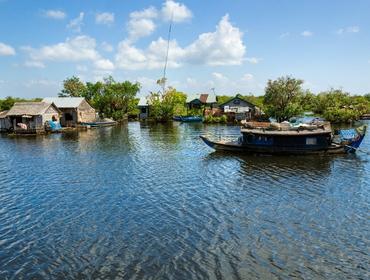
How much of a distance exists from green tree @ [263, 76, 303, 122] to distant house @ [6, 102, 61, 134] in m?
46.6

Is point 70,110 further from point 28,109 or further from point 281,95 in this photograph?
point 281,95

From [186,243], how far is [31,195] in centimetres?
1264

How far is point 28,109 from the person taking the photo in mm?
60688

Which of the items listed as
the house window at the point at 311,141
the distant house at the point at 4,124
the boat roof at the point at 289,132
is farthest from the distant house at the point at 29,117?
the house window at the point at 311,141

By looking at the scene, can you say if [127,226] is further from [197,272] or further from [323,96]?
[323,96]

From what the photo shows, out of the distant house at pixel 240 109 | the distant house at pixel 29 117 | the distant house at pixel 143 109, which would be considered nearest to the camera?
the distant house at pixel 29 117

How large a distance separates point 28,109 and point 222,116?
1670 inches

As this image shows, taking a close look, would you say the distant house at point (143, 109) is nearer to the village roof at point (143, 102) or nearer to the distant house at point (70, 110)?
the village roof at point (143, 102)

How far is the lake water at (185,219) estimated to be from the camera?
13.8 meters

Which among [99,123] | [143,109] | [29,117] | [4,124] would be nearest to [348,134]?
[29,117]

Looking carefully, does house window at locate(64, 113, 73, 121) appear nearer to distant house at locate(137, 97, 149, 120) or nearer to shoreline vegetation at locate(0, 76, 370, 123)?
shoreline vegetation at locate(0, 76, 370, 123)

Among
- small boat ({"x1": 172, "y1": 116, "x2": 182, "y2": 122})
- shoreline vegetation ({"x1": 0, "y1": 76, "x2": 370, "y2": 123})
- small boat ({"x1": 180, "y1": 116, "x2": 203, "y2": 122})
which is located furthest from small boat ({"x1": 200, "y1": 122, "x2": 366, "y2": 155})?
small boat ({"x1": 172, "y1": 116, "x2": 182, "y2": 122})

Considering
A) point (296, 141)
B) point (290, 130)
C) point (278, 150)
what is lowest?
point (278, 150)

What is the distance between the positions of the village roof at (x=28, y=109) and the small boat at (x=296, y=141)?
37511mm
